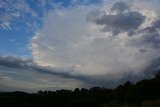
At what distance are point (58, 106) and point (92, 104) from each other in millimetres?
17749

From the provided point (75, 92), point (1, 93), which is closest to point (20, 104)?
point (1, 93)

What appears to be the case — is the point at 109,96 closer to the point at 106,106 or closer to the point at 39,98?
the point at 39,98

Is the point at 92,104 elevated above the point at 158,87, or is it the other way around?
the point at 158,87

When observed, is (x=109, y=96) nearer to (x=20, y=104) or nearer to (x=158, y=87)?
(x=158, y=87)

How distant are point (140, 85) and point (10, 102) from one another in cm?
2897

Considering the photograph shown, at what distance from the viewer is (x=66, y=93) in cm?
10094

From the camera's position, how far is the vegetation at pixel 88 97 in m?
67.7

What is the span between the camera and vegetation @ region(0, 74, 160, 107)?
6769 centimetres

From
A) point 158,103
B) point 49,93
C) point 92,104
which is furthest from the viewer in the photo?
point 49,93

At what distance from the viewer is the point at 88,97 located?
274 feet

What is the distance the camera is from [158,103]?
1885 inches

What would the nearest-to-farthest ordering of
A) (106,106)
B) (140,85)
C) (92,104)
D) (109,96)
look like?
(106,106)
(92,104)
(140,85)
(109,96)

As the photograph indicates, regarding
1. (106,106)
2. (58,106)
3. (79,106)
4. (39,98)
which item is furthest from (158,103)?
(39,98)

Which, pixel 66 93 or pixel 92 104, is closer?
pixel 92 104
